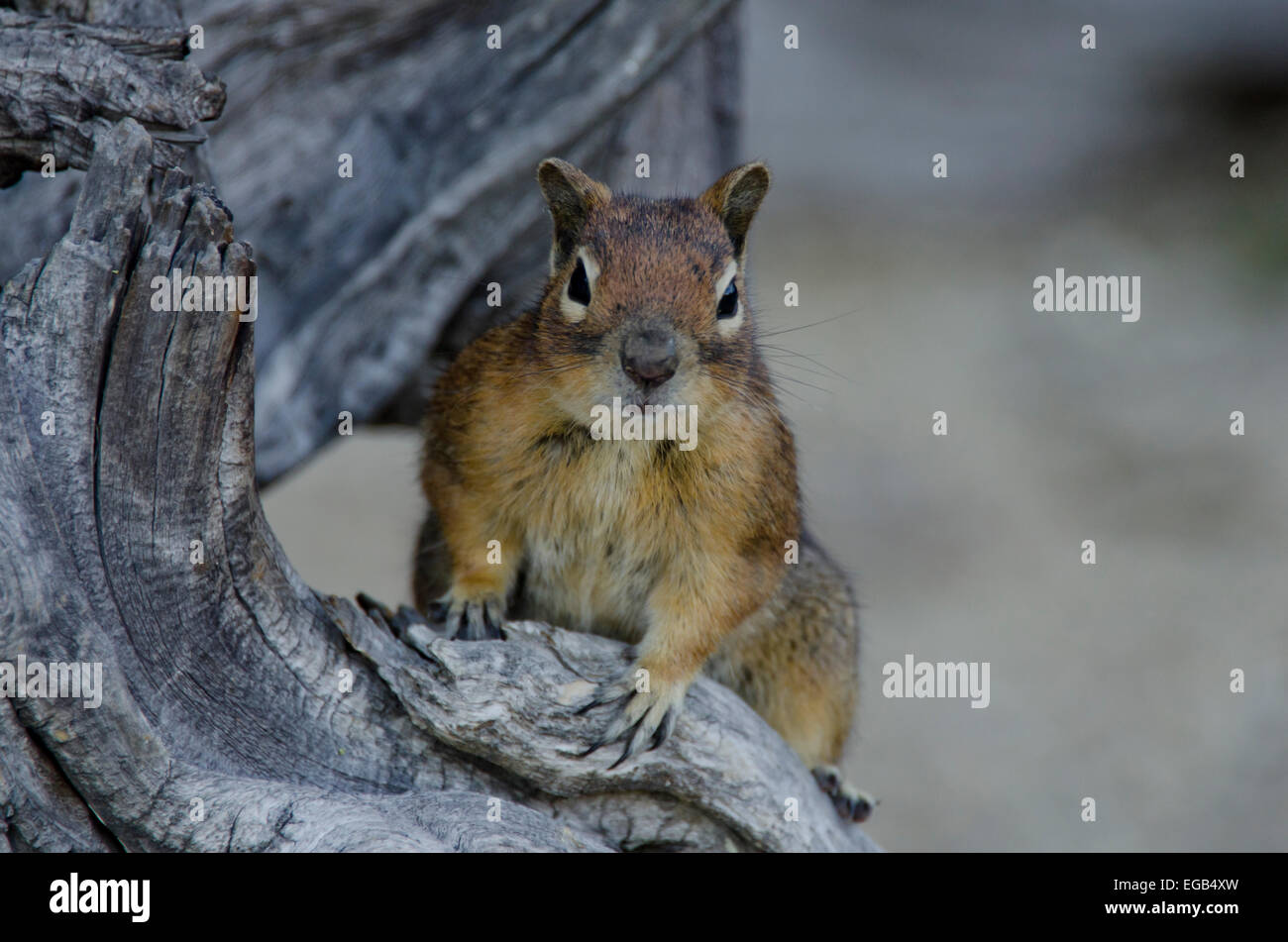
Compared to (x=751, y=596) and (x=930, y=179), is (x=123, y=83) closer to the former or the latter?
(x=751, y=596)

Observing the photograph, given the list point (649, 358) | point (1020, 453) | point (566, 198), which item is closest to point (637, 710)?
point (649, 358)

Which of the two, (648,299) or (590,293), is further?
(590,293)

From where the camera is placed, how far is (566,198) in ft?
14.7

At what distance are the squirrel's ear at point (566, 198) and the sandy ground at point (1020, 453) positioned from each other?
3575 millimetres

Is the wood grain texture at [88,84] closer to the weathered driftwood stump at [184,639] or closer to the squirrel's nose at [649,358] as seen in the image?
the weathered driftwood stump at [184,639]

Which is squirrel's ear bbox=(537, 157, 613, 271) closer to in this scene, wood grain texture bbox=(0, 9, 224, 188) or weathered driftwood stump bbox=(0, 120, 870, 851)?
wood grain texture bbox=(0, 9, 224, 188)

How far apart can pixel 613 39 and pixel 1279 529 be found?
7.85 m

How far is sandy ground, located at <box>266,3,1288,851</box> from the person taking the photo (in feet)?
30.4

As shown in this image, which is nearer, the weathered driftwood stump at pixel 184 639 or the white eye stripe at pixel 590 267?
the weathered driftwood stump at pixel 184 639

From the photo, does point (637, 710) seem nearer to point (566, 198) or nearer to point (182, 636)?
point (182, 636)

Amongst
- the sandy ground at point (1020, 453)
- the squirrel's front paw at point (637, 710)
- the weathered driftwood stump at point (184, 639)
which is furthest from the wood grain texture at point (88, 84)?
the sandy ground at point (1020, 453)

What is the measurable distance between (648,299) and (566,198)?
75 centimetres

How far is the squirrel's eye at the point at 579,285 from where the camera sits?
4.11 meters

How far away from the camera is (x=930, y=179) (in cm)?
1596
